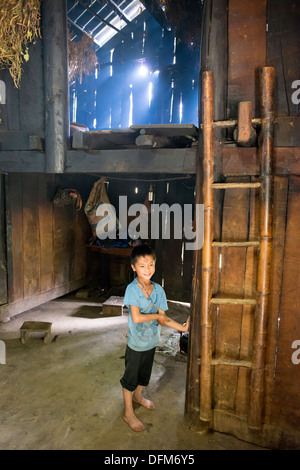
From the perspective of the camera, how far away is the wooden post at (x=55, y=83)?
3836mm

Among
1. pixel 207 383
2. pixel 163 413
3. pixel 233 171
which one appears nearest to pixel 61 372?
pixel 163 413

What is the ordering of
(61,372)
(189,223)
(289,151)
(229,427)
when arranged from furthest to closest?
(189,223), (61,372), (229,427), (289,151)

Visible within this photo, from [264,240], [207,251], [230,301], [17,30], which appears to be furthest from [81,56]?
[230,301]

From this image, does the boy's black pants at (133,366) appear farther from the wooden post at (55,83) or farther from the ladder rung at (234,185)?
the wooden post at (55,83)

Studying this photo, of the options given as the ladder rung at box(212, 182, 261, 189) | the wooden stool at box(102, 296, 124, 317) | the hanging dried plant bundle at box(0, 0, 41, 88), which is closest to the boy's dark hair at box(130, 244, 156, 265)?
the ladder rung at box(212, 182, 261, 189)

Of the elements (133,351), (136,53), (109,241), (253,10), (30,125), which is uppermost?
(136,53)

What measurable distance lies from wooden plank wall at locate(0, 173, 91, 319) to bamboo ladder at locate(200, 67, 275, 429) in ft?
14.2

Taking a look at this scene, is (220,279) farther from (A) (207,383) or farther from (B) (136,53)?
(B) (136,53)

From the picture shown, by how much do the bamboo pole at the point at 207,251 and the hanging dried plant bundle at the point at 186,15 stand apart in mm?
4709

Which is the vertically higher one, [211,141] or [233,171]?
[211,141]

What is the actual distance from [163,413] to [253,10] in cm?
417

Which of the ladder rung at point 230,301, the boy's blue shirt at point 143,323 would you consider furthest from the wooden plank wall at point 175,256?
the ladder rung at point 230,301

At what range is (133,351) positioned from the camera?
297 centimetres

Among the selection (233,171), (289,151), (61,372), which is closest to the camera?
(289,151)
